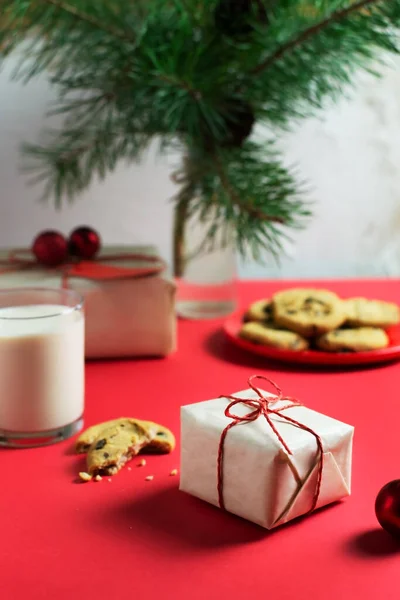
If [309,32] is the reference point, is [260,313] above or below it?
below

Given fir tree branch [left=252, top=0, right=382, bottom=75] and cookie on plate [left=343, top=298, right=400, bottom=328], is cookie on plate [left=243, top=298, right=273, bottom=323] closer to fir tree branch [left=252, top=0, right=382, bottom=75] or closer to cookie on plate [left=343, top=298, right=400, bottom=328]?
cookie on plate [left=343, top=298, right=400, bottom=328]

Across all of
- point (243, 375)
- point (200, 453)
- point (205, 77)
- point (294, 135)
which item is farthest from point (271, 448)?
point (294, 135)

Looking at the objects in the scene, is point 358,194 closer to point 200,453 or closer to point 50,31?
point 50,31

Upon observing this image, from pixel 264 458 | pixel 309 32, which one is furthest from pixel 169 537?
pixel 309 32

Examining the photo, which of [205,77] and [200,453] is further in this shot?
[205,77]

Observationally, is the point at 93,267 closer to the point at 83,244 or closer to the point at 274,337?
the point at 83,244

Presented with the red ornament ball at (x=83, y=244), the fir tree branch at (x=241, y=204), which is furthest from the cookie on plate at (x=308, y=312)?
the red ornament ball at (x=83, y=244)

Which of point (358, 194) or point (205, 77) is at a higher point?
point (205, 77)
